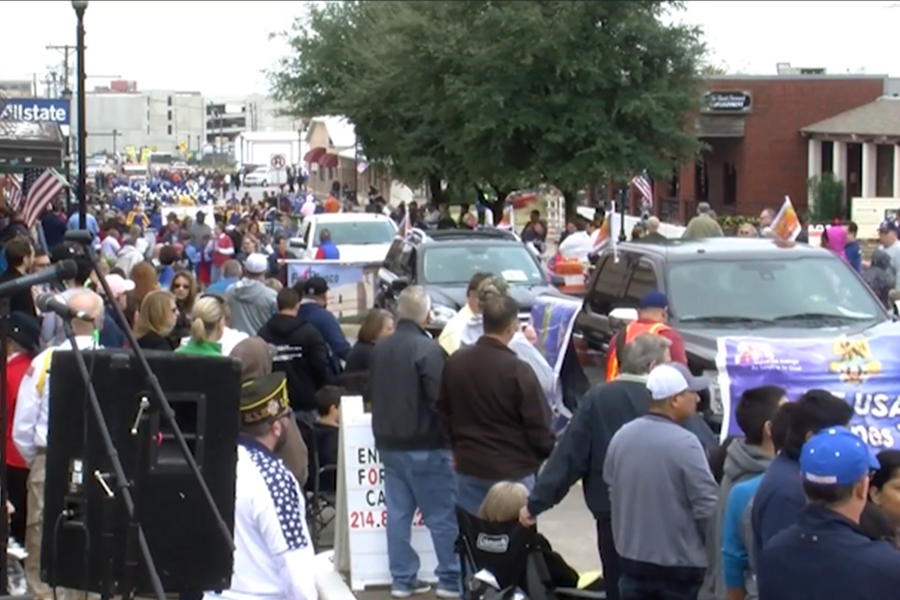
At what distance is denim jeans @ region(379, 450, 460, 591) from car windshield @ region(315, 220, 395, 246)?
59.1 feet

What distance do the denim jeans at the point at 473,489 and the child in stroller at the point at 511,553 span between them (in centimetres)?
55

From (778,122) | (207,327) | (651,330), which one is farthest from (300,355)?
(778,122)

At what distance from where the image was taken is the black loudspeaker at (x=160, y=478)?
4.97 m

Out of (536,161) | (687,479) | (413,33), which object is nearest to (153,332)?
(687,479)

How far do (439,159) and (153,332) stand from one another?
27.3 metres

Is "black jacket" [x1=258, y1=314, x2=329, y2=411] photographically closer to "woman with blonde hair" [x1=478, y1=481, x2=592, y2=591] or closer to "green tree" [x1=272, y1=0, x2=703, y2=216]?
"woman with blonde hair" [x1=478, y1=481, x2=592, y2=591]

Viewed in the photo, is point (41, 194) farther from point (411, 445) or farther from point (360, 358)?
point (411, 445)

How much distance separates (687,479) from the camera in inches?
249

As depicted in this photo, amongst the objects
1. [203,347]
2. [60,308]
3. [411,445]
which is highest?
[60,308]

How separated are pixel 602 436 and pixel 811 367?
2.31m

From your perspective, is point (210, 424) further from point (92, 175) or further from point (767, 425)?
point (92, 175)

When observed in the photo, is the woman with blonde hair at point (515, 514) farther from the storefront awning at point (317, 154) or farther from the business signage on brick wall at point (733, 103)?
the storefront awning at point (317, 154)

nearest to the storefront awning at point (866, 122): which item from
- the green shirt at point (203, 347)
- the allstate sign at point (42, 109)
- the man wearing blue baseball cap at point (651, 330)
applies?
the allstate sign at point (42, 109)

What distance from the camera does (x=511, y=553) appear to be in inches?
290
